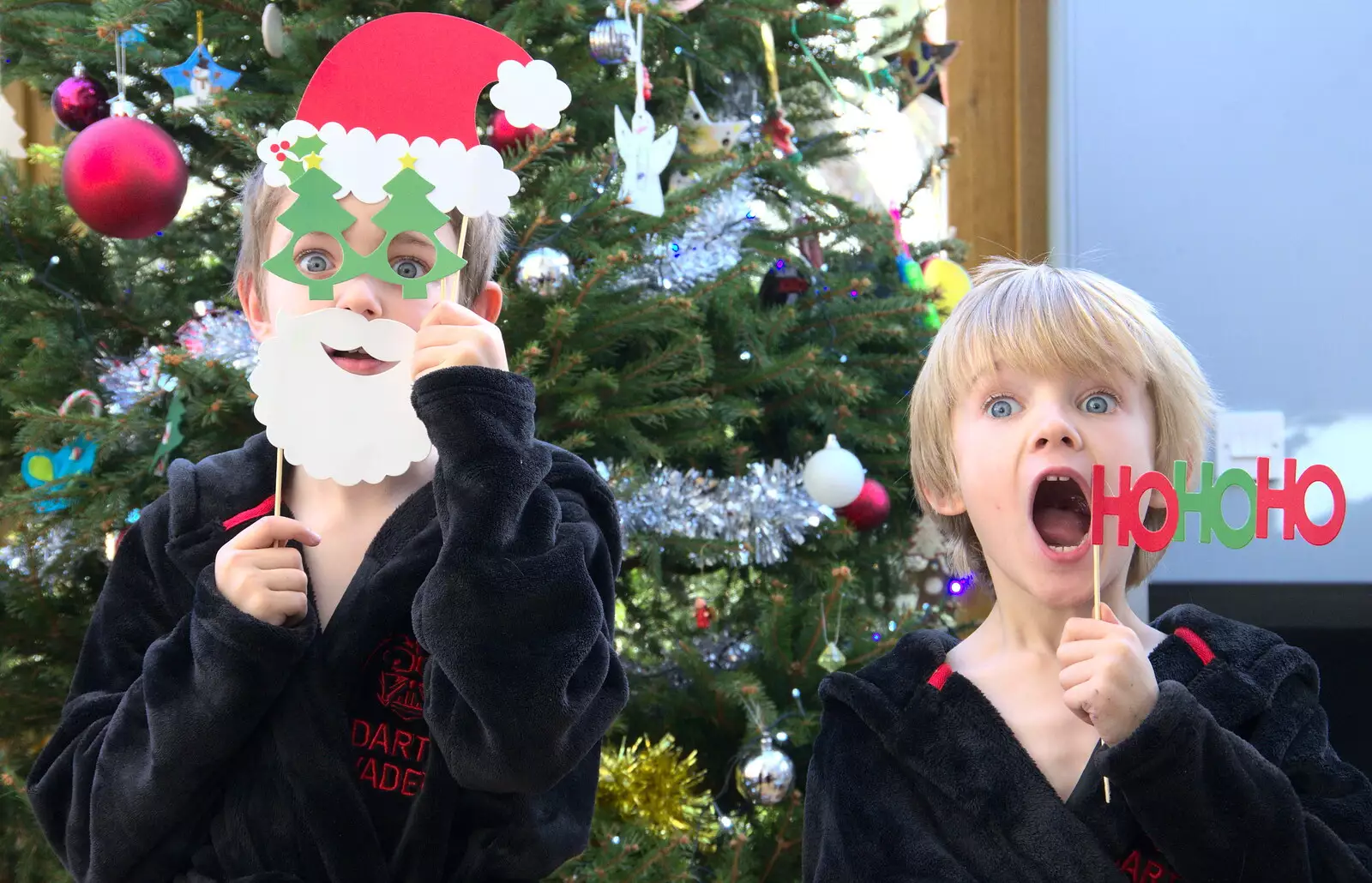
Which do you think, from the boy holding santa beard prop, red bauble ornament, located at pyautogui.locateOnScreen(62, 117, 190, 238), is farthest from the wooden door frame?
the boy holding santa beard prop

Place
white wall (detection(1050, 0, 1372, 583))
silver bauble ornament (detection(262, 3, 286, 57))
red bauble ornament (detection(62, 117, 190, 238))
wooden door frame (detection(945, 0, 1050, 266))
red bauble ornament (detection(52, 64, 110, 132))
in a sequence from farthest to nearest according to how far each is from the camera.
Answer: wooden door frame (detection(945, 0, 1050, 266)), white wall (detection(1050, 0, 1372, 583)), red bauble ornament (detection(52, 64, 110, 132)), silver bauble ornament (detection(262, 3, 286, 57)), red bauble ornament (detection(62, 117, 190, 238))

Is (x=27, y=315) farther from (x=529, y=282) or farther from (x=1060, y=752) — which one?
(x=1060, y=752)

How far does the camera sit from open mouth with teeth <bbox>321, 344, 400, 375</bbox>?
105cm

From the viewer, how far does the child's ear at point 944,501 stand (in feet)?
3.64

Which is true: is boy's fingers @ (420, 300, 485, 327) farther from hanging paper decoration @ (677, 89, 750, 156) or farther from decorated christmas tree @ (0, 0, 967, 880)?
hanging paper decoration @ (677, 89, 750, 156)

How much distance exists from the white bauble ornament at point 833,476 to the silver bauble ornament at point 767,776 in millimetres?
417

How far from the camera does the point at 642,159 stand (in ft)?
5.70

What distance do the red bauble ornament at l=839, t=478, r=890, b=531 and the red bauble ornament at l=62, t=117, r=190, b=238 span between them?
1.15 metres

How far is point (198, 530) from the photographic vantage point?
3.69 feet

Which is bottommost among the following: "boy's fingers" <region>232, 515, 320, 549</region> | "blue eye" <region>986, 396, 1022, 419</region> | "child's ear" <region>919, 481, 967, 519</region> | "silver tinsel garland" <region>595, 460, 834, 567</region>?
"silver tinsel garland" <region>595, 460, 834, 567</region>

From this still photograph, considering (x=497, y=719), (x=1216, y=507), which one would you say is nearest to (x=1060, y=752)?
(x=1216, y=507)

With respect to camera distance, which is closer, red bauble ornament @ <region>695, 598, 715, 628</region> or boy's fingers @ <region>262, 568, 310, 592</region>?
boy's fingers @ <region>262, 568, 310, 592</region>

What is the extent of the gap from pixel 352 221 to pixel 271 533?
0.27 meters

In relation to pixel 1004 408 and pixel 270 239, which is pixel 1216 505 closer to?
pixel 1004 408
